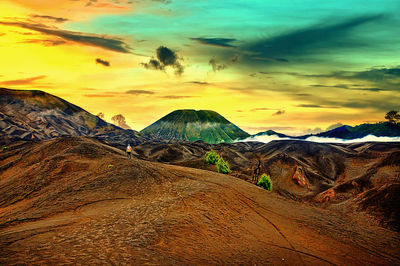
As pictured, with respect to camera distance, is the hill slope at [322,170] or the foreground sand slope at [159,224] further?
the hill slope at [322,170]

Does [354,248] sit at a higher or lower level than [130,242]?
lower

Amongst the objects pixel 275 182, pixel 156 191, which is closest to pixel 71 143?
pixel 156 191

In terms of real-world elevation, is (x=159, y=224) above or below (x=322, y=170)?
above

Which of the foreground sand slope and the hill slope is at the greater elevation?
the foreground sand slope

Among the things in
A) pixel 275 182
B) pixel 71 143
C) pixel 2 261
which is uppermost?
pixel 2 261

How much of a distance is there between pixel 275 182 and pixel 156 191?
82.6m

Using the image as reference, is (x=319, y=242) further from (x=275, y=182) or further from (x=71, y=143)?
(x=275, y=182)

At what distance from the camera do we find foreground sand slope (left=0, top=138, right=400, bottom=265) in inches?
523

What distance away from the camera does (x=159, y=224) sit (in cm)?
1684

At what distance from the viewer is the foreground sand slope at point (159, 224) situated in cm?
1329

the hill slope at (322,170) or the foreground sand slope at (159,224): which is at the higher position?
the foreground sand slope at (159,224)

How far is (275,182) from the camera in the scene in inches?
3949

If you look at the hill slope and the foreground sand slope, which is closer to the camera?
the foreground sand slope

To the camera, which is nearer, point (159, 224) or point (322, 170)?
point (159, 224)
